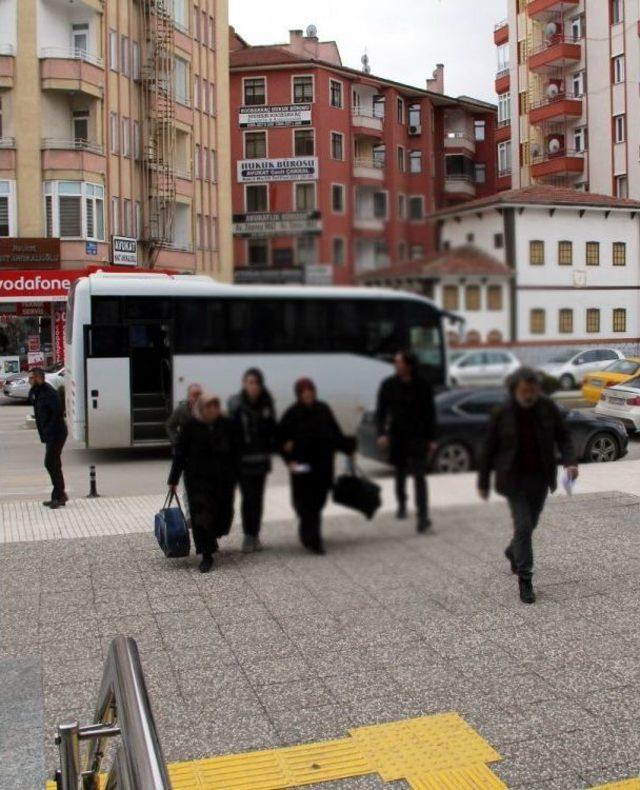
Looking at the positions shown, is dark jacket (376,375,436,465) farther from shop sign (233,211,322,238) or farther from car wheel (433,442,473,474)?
shop sign (233,211,322,238)

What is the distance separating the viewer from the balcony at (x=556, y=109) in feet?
6.56

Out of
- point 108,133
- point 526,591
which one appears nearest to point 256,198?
point 108,133

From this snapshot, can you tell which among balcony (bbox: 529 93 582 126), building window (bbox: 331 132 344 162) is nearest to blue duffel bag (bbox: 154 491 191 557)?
building window (bbox: 331 132 344 162)

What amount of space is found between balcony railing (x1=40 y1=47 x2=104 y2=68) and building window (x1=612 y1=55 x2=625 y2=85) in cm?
103

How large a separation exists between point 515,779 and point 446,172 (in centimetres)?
448

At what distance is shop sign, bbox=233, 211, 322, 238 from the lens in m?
1.37

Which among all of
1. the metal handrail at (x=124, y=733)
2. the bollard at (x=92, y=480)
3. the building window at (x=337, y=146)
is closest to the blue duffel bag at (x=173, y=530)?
the bollard at (x=92, y=480)

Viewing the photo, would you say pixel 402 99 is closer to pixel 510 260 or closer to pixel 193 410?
pixel 510 260

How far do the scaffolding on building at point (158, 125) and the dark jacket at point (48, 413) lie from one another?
0.31 metres

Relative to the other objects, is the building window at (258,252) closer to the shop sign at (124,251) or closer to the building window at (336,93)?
the building window at (336,93)

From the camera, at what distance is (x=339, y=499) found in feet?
4.55

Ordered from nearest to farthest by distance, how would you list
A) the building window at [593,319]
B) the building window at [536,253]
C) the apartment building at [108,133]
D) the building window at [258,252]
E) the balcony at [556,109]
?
the building window at [258,252] → the building window at [536,253] → the building window at [593,319] → the apartment building at [108,133] → the balcony at [556,109]

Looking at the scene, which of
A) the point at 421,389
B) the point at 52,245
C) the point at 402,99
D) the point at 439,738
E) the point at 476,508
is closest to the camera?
the point at 421,389

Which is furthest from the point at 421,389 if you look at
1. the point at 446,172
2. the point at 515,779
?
the point at 515,779
